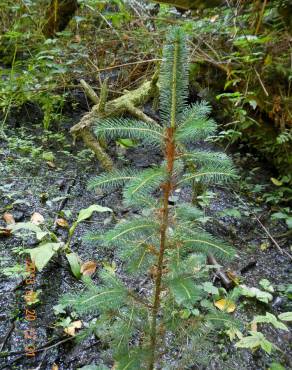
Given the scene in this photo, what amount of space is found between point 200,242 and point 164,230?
13cm

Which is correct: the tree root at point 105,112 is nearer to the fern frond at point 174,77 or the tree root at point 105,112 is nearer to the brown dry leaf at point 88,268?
the brown dry leaf at point 88,268

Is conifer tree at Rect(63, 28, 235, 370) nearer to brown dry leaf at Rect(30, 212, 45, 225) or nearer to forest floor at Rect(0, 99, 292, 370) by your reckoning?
forest floor at Rect(0, 99, 292, 370)

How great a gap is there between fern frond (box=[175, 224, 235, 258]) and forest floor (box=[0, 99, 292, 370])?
0.68 metres

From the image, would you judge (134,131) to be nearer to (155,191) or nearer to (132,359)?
(132,359)

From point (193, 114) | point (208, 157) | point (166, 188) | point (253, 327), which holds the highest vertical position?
point (193, 114)

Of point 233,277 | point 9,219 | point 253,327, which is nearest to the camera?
point 253,327

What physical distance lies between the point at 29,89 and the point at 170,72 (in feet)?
10.7

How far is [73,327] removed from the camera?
1951 mm

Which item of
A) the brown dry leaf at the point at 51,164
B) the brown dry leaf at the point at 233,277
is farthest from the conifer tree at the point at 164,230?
the brown dry leaf at the point at 51,164

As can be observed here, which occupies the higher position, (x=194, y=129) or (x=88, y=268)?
(x=194, y=129)

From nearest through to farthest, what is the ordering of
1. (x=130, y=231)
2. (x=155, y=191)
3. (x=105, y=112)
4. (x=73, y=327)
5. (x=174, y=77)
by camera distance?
(x=174, y=77), (x=130, y=231), (x=73, y=327), (x=155, y=191), (x=105, y=112)

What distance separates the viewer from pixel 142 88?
13.4 ft

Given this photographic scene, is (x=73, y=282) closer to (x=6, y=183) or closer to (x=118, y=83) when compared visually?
(x=6, y=183)

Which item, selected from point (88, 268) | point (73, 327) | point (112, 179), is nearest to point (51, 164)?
point (88, 268)
